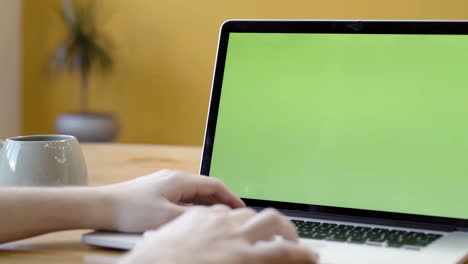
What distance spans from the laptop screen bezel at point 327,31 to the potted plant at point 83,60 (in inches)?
124

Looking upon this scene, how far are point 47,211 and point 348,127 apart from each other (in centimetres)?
42

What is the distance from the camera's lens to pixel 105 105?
4594 mm

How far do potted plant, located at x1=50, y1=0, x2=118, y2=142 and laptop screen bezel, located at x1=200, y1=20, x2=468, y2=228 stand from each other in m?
3.14

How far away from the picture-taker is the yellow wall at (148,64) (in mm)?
4332

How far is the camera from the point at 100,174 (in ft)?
4.37

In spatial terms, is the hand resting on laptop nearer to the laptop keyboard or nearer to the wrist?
the wrist

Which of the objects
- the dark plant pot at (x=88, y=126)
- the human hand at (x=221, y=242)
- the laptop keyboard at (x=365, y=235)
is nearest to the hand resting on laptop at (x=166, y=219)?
the human hand at (x=221, y=242)

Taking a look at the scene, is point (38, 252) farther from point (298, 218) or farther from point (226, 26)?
point (226, 26)

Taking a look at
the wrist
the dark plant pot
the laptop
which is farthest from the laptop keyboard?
the dark plant pot

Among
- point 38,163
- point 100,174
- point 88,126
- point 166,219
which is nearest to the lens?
point 166,219

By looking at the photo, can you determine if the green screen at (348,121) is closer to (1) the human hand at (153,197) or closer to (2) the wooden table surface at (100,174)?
(1) the human hand at (153,197)

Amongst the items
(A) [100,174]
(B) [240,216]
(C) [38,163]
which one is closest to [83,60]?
(A) [100,174]

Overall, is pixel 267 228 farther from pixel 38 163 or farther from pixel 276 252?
pixel 38 163

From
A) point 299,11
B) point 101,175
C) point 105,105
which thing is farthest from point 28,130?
point 101,175
